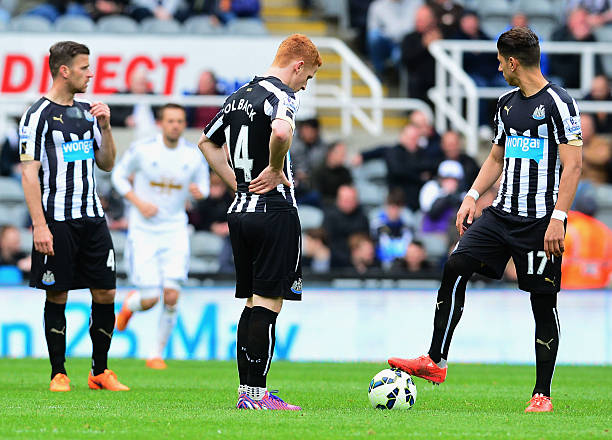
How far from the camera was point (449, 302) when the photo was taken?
762 cm

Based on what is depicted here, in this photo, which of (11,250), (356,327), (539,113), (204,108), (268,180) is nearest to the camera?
(268,180)

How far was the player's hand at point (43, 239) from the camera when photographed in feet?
27.2

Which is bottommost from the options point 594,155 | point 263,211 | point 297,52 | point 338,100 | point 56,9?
point 263,211

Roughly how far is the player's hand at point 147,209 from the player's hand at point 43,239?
3109 mm

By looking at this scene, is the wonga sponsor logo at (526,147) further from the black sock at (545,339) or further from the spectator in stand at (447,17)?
the spectator in stand at (447,17)

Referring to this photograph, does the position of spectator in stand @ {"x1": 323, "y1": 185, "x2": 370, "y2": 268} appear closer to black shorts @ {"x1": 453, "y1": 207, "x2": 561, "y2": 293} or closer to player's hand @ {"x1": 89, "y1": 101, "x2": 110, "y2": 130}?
player's hand @ {"x1": 89, "y1": 101, "x2": 110, "y2": 130}

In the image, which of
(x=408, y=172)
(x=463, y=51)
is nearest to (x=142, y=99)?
(x=408, y=172)

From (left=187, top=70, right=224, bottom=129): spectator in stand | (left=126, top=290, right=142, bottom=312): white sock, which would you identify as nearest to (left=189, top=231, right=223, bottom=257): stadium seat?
(left=187, top=70, right=224, bottom=129): spectator in stand

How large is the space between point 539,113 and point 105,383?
370 cm

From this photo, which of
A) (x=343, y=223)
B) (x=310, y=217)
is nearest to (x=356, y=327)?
(x=343, y=223)

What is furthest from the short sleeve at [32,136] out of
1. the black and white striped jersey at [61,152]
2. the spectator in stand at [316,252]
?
the spectator in stand at [316,252]

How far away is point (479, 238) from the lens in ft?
24.9

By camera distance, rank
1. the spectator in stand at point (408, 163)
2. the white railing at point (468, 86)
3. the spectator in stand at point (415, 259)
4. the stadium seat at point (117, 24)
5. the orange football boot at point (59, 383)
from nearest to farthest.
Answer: the orange football boot at point (59, 383) → the spectator in stand at point (415, 259) → the spectator in stand at point (408, 163) → the white railing at point (468, 86) → the stadium seat at point (117, 24)

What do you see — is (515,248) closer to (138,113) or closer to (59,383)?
(59,383)
